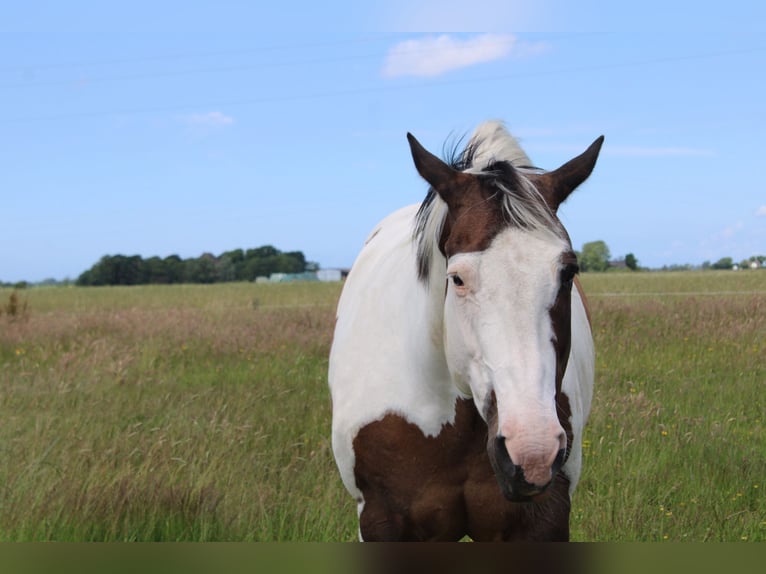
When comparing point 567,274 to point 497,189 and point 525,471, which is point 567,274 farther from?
point 525,471

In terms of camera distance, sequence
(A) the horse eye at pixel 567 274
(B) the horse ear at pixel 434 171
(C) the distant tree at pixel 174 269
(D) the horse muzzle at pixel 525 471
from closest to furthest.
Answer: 1. (D) the horse muzzle at pixel 525 471
2. (A) the horse eye at pixel 567 274
3. (B) the horse ear at pixel 434 171
4. (C) the distant tree at pixel 174 269

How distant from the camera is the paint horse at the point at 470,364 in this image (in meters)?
1.81

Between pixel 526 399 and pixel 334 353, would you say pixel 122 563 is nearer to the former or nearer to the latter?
pixel 526 399

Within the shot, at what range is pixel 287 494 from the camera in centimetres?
436

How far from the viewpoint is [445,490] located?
95.0 inches

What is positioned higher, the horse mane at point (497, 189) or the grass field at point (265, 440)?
the horse mane at point (497, 189)

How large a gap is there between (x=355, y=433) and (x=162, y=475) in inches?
84.6

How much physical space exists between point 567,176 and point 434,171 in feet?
1.47

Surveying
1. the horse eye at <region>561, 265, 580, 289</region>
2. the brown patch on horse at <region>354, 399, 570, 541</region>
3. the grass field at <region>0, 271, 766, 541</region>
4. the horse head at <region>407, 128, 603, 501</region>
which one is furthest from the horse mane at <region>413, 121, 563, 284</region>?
the grass field at <region>0, 271, 766, 541</region>

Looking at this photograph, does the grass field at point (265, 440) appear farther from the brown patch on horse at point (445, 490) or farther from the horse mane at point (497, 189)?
the horse mane at point (497, 189)

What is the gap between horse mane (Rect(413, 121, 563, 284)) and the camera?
1.99 metres

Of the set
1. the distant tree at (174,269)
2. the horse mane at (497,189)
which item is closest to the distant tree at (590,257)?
the horse mane at (497,189)

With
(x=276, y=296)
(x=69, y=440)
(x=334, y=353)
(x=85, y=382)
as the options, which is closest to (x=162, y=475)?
(x=69, y=440)

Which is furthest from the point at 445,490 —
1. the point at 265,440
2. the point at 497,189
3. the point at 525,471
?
the point at 265,440
